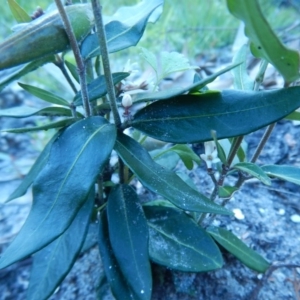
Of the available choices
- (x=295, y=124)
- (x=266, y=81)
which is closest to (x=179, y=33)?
(x=266, y=81)

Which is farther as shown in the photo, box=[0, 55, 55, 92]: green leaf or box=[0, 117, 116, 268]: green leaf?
box=[0, 55, 55, 92]: green leaf

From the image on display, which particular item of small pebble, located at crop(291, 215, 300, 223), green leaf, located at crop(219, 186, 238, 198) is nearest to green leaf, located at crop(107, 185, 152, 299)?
green leaf, located at crop(219, 186, 238, 198)

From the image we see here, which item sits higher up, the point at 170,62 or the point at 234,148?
the point at 170,62

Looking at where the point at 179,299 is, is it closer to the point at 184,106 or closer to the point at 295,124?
the point at 184,106

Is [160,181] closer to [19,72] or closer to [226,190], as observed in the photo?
[226,190]

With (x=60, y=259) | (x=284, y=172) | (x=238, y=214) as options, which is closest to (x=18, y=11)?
(x=60, y=259)

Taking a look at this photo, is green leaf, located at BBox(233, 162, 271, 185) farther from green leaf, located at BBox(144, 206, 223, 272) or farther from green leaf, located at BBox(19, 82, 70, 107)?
green leaf, located at BBox(19, 82, 70, 107)
